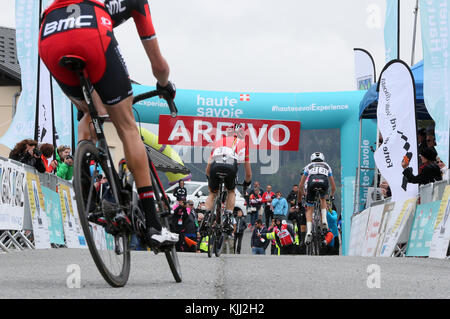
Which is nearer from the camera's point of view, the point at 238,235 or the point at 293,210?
the point at 238,235

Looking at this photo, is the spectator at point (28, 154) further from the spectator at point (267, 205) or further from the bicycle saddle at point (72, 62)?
the spectator at point (267, 205)

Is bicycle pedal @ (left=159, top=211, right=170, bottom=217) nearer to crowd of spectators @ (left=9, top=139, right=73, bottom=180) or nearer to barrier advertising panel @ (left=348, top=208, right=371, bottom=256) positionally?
crowd of spectators @ (left=9, top=139, right=73, bottom=180)

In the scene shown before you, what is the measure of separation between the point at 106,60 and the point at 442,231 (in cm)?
636

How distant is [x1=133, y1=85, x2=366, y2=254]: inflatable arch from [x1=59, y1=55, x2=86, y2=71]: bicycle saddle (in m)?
18.1

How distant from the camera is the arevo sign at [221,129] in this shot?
22438 mm

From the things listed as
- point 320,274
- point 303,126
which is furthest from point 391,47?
point 320,274

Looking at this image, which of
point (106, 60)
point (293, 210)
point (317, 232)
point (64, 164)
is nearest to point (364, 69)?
point (293, 210)

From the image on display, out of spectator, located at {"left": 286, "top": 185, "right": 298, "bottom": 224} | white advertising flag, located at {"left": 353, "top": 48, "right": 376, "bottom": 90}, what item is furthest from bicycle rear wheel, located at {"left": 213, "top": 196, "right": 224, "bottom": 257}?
white advertising flag, located at {"left": 353, "top": 48, "right": 376, "bottom": 90}

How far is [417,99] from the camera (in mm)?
15039

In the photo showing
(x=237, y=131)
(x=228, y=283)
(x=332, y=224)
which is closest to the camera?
(x=228, y=283)

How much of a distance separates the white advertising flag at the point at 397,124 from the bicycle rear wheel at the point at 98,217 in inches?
325

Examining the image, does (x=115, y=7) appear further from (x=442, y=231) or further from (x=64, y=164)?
(x=64, y=164)
